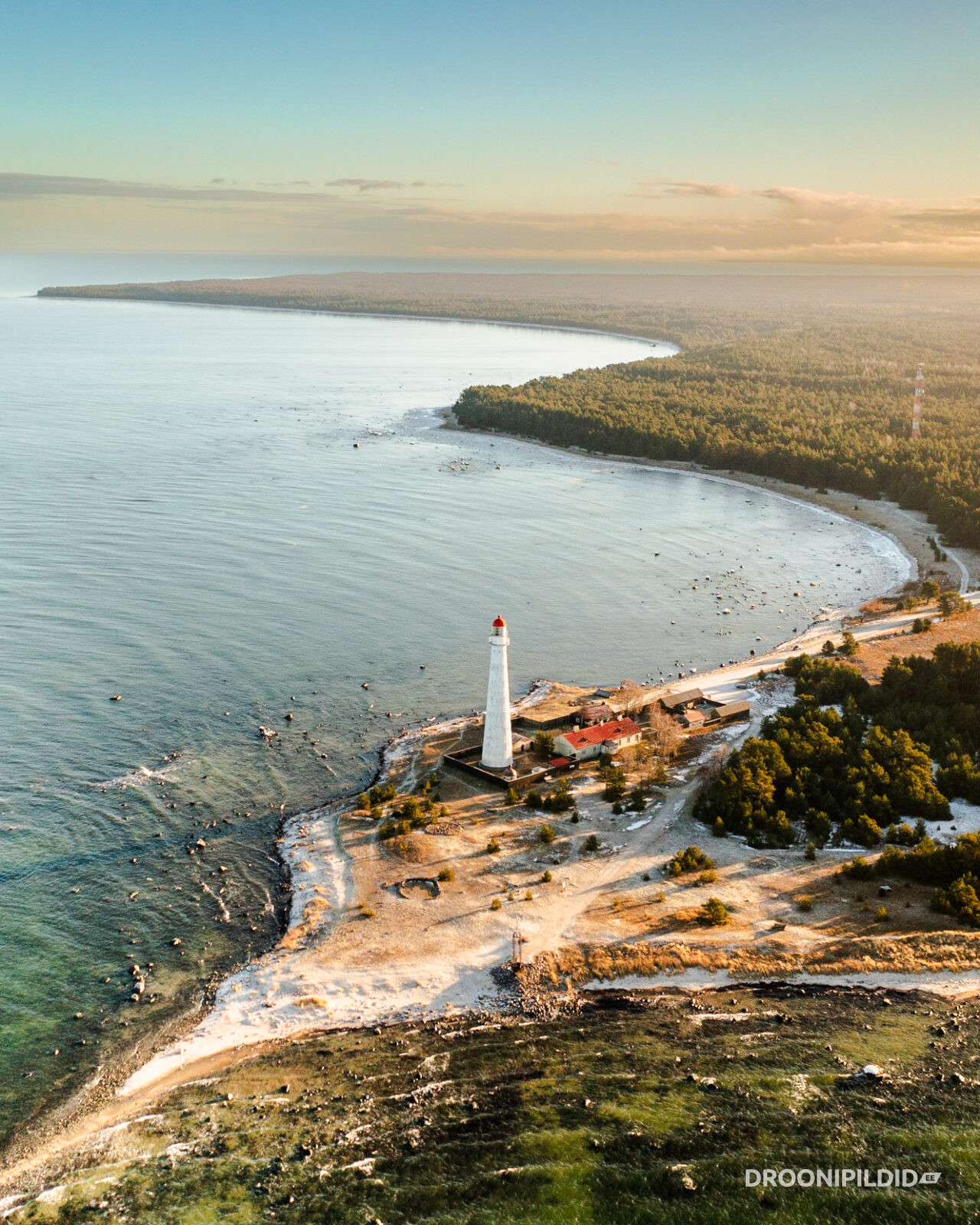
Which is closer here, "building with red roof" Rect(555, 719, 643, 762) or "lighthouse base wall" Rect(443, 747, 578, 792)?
"lighthouse base wall" Rect(443, 747, 578, 792)

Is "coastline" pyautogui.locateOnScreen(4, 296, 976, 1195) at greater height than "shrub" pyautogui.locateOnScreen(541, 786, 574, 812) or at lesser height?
lesser

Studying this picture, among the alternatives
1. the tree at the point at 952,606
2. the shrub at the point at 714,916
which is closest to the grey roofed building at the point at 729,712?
the shrub at the point at 714,916

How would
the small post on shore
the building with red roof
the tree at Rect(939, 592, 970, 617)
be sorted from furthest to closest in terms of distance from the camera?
the tree at Rect(939, 592, 970, 617), the building with red roof, the small post on shore

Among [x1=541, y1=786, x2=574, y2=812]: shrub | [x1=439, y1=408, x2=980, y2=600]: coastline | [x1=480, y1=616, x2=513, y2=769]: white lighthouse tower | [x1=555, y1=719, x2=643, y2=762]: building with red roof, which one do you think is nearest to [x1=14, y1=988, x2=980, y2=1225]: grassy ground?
[x1=541, y1=786, x2=574, y2=812]: shrub

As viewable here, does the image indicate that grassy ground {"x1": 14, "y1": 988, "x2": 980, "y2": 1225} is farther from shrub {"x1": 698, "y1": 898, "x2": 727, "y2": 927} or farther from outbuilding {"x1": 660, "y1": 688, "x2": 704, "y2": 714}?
outbuilding {"x1": 660, "y1": 688, "x2": 704, "y2": 714}

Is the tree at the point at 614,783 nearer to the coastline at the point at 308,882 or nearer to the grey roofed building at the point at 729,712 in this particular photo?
the grey roofed building at the point at 729,712

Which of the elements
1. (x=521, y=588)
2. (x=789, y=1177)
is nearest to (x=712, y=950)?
(x=789, y=1177)

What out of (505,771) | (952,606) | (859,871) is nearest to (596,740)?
(505,771)
